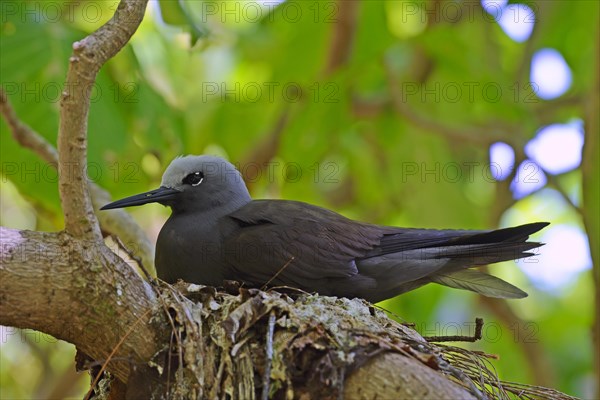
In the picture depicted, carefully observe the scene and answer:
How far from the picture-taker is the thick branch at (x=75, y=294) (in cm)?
326

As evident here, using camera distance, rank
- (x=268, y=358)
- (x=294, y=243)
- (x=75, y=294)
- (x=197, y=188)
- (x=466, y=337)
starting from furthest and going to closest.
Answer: (x=197, y=188) → (x=294, y=243) → (x=466, y=337) → (x=268, y=358) → (x=75, y=294)

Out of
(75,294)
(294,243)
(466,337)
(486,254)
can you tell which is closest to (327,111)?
(294,243)

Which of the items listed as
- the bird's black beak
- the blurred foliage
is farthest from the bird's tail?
the bird's black beak

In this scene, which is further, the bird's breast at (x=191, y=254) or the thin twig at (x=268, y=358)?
the bird's breast at (x=191, y=254)

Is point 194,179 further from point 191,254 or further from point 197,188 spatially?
point 191,254

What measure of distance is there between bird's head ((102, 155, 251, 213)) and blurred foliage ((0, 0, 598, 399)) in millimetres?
434

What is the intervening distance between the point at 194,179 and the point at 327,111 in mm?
1762

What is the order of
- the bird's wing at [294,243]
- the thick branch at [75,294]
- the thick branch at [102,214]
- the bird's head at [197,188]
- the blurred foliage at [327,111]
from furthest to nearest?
1. the blurred foliage at [327,111]
2. the bird's head at [197,188]
3. the thick branch at [102,214]
4. the bird's wing at [294,243]
5. the thick branch at [75,294]

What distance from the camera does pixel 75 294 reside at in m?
3.32

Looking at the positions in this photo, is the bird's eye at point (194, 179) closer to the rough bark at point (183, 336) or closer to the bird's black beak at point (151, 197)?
the bird's black beak at point (151, 197)

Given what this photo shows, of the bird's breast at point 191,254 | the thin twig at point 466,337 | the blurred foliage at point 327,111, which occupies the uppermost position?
the blurred foliage at point 327,111

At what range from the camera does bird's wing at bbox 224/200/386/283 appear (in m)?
4.69

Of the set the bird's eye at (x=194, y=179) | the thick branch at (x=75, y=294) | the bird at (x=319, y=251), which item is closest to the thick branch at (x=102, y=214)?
the bird at (x=319, y=251)

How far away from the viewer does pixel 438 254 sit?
4887 mm
